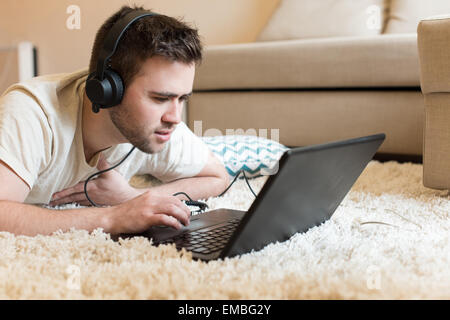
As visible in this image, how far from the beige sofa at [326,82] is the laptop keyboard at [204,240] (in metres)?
1.06

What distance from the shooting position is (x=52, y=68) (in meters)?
3.15

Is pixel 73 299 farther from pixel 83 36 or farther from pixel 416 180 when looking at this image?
pixel 83 36

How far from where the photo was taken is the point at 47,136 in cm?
83

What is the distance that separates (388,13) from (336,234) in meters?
1.63

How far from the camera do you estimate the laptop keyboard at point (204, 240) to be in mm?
677

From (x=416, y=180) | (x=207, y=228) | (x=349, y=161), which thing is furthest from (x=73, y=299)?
(x=416, y=180)

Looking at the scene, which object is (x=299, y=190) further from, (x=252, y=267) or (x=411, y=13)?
(x=411, y=13)

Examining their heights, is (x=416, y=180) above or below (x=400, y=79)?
below

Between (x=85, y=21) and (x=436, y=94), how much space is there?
2.48 meters

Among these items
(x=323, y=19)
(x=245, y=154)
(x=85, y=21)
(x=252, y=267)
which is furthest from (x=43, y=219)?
(x=85, y=21)

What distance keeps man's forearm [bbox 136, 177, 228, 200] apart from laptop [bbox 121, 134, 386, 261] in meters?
0.30

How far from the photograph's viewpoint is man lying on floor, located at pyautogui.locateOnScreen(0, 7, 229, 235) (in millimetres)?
761
